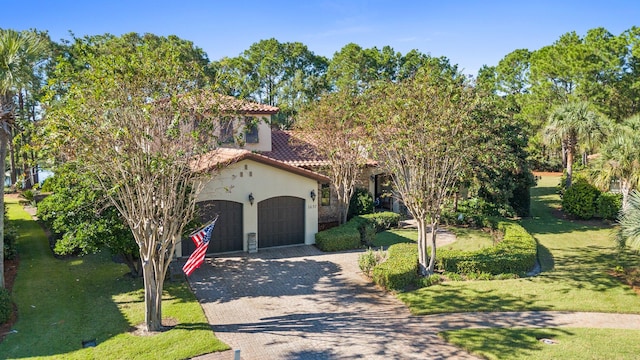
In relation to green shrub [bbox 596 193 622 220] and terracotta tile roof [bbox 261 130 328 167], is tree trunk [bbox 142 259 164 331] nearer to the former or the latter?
terracotta tile roof [bbox 261 130 328 167]

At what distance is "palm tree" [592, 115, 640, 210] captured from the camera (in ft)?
80.1

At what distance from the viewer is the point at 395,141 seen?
50.5 feet

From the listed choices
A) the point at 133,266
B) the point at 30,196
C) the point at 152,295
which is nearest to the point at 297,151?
the point at 133,266

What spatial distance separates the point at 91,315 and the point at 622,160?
2648cm

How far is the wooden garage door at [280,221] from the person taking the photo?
68.3ft

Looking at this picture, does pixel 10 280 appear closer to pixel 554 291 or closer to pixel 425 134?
pixel 425 134

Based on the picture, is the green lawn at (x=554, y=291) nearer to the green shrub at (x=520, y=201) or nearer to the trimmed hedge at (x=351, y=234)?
the trimmed hedge at (x=351, y=234)

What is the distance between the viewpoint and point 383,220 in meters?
24.8

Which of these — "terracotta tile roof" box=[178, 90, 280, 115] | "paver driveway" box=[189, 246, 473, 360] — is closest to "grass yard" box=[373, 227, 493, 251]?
"paver driveway" box=[189, 246, 473, 360]

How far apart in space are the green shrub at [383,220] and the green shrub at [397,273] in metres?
7.19

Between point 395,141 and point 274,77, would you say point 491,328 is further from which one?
point 274,77

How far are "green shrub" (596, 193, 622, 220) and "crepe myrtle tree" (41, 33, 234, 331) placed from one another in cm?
2473

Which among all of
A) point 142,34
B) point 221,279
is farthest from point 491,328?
point 142,34

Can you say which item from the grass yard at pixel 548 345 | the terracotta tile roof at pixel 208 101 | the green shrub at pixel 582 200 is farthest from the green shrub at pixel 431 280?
the green shrub at pixel 582 200
